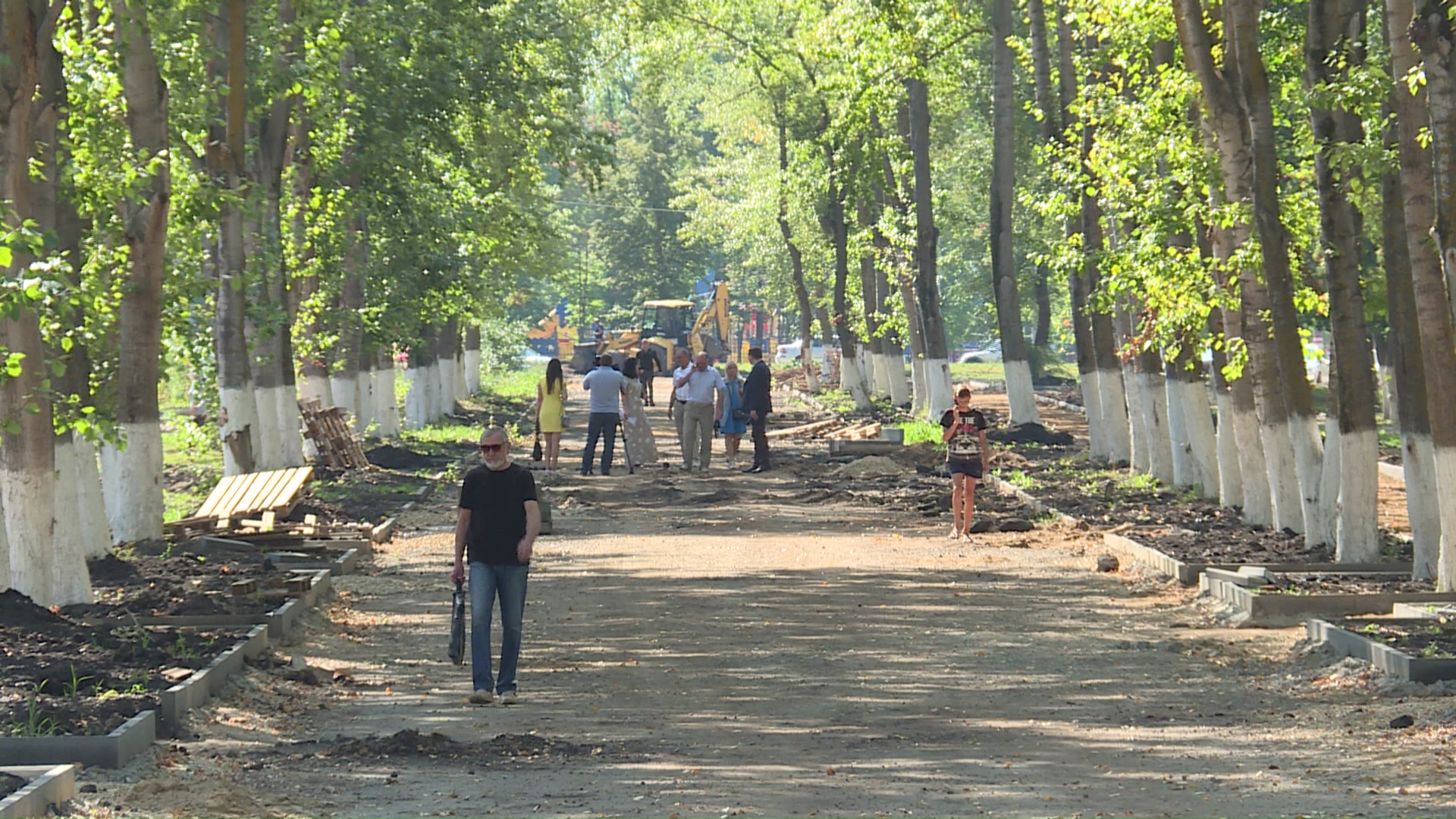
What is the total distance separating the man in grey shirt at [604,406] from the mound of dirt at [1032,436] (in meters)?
7.80

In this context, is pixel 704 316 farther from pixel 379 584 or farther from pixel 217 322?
pixel 379 584

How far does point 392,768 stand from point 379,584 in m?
7.90

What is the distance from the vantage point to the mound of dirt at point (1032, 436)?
111 ft

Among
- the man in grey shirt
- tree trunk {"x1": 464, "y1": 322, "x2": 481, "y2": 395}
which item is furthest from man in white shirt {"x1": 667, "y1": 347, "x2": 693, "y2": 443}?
tree trunk {"x1": 464, "y1": 322, "x2": 481, "y2": 395}

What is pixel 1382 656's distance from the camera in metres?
11.4

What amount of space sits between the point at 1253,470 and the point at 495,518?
10.5m

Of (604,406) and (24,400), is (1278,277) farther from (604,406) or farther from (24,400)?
(604,406)

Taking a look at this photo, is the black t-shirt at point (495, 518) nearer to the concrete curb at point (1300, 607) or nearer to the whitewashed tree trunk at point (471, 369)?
the concrete curb at point (1300, 607)

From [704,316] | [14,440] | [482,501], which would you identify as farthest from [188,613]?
[704,316]

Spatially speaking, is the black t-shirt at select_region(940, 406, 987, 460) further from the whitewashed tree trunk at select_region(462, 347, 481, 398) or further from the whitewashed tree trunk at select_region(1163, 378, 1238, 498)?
the whitewashed tree trunk at select_region(462, 347, 481, 398)

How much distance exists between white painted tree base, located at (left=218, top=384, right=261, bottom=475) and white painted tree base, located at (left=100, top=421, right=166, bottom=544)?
146 inches

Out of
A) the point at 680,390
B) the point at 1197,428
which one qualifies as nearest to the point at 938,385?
the point at 680,390

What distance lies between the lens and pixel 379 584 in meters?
17.1

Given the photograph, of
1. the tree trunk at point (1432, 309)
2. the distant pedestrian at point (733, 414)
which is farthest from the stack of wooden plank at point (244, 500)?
the distant pedestrian at point (733, 414)
